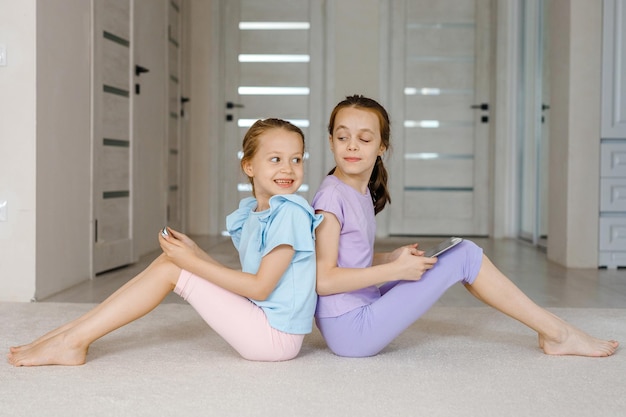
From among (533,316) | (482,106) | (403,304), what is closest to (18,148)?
(403,304)

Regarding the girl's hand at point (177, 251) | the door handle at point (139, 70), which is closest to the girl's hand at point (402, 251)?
the girl's hand at point (177, 251)

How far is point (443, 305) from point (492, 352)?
101 centimetres

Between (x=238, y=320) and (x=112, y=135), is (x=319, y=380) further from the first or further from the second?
(x=112, y=135)

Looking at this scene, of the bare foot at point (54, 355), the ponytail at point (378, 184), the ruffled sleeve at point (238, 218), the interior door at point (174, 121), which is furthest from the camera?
the interior door at point (174, 121)

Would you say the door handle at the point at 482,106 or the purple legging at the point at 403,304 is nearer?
the purple legging at the point at 403,304

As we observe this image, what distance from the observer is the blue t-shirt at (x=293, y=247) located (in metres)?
2.01

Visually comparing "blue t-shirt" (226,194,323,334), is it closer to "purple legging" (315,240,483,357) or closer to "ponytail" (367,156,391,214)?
"purple legging" (315,240,483,357)

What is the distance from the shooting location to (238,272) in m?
2.00

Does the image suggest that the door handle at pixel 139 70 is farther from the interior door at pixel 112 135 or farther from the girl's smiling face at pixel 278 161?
the girl's smiling face at pixel 278 161

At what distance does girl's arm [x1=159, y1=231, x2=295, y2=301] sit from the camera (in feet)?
6.49

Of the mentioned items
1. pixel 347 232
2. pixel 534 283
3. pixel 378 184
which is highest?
pixel 378 184

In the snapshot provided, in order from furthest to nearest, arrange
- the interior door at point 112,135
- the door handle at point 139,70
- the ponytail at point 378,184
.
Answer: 1. the door handle at point 139,70
2. the interior door at point 112,135
3. the ponytail at point 378,184

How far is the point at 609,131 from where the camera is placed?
4.61 metres

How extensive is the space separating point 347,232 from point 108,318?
67 centimetres
